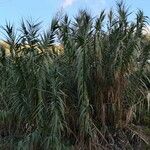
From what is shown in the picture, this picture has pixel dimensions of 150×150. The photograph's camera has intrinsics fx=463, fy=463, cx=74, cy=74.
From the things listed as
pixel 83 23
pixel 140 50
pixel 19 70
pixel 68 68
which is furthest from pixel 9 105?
pixel 140 50

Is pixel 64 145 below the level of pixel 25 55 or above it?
below

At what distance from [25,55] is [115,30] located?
2.17 m

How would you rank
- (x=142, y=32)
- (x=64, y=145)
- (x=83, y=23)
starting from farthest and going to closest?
1. (x=142, y=32)
2. (x=83, y=23)
3. (x=64, y=145)

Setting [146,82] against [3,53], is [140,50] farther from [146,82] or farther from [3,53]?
[3,53]

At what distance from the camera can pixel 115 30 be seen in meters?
10.8

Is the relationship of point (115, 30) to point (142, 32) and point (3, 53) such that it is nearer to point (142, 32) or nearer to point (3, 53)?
point (142, 32)

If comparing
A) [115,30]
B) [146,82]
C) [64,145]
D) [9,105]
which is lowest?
[64,145]

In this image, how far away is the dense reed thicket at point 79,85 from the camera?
9.83 m

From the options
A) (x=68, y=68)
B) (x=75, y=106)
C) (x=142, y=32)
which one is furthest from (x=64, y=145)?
(x=142, y=32)

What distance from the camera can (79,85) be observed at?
989 centimetres

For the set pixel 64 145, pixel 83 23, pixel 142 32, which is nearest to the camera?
pixel 64 145

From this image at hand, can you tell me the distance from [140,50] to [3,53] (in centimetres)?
345

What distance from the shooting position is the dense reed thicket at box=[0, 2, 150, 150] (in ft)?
32.2

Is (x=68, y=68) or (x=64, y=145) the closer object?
(x=64, y=145)
